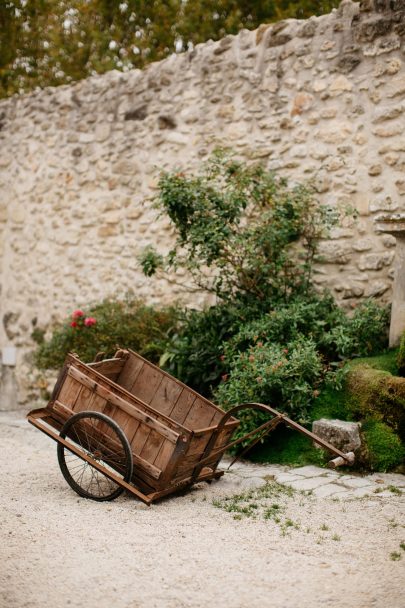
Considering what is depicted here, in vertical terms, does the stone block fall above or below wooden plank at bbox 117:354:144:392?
above

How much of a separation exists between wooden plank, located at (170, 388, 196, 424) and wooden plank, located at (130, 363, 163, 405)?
0.66ft

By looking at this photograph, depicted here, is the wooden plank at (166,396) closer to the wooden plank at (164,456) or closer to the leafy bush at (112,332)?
the wooden plank at (164,456)

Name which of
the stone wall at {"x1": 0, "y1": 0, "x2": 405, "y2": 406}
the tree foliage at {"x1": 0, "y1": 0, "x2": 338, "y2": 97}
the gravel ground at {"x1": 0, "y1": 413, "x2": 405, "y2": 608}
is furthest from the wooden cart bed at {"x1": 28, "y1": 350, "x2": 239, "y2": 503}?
the tree foliage at {"x1": 0, "y1": 0, "x2": 338, "y2": 97}

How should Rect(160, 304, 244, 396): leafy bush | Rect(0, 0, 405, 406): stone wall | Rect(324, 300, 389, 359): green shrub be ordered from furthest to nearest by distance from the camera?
1. Rect(0, 0, 405, 406): stone wall
2. Rect(160, 304, 244, 396): leafy bush
3. Rect(324, 300, 389, 359): green shrub

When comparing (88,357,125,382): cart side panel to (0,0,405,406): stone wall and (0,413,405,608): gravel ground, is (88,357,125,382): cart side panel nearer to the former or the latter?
(0,413,405,608): gravel ground

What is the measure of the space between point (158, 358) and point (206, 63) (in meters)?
3.42

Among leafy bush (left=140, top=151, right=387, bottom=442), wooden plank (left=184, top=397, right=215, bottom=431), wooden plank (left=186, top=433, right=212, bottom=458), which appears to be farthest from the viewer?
leafy bush (left=140, top=151, right=387, bottom=442)

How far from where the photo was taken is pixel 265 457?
520 cm

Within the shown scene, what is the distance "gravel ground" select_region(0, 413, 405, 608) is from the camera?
2.79 m

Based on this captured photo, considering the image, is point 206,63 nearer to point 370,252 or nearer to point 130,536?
point 370,252

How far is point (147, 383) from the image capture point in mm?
4746

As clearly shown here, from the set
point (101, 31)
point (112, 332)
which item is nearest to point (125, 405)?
point (112, 332)

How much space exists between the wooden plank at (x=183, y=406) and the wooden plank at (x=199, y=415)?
0.03 meters

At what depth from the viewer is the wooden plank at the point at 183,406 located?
4598mm
